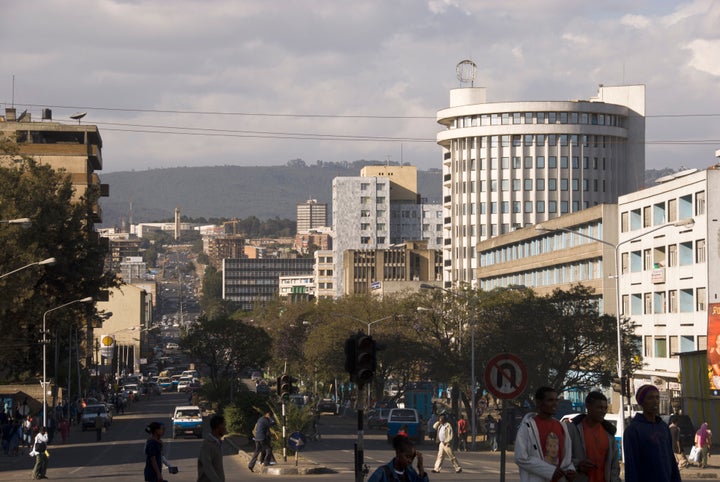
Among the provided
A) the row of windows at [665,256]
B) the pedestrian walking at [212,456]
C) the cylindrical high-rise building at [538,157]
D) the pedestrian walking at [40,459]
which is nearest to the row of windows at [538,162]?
the cylindrical high-rise building at [538,157]

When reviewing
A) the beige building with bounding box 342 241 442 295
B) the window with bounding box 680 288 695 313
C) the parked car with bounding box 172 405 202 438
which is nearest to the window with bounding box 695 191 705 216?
the window with bounding box 680 288 695 313

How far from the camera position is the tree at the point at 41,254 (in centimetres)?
5447

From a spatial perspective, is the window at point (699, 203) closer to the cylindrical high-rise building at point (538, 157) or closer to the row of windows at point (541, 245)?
the row of windows at point (541, 245)

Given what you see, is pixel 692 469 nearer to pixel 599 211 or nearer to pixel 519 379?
pixel 519 379

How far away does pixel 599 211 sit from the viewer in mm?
81312

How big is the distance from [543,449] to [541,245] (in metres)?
84.8

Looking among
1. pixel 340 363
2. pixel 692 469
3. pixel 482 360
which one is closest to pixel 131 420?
pixel 340 363

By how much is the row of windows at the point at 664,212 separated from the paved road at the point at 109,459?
2917 centimetres

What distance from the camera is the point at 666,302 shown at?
7038 cm

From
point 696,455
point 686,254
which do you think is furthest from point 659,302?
point 696,455

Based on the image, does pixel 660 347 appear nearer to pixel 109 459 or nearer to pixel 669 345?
pixel 669 345

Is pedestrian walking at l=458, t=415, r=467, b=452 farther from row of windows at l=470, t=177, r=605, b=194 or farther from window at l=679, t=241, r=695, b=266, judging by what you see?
row of windows at l=470, t=177, r=605, b=194

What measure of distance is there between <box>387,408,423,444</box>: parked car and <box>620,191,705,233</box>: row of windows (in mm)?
21133

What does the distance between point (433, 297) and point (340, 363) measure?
1416 cm
